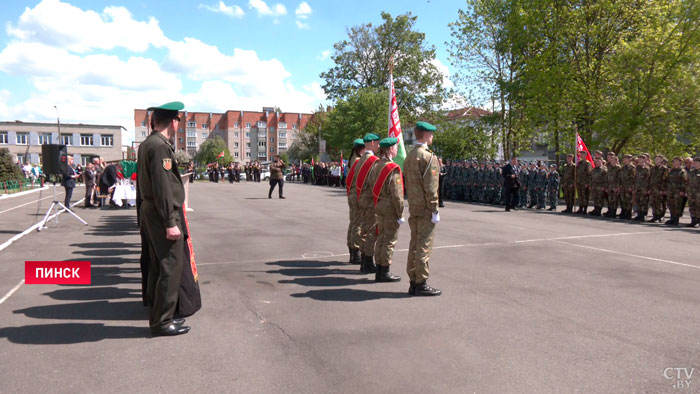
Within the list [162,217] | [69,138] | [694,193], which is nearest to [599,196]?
[694,193]

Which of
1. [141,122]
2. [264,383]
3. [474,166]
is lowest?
[264,383]

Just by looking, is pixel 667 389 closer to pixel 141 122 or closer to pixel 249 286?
pixel 249 286

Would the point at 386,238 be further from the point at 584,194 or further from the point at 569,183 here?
the point at 569,183

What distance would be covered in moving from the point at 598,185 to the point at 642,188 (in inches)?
63.4

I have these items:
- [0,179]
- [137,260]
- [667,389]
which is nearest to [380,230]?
[667,389]

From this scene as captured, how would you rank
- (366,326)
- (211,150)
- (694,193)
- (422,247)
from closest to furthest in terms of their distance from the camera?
(366,326) → (422,247) → (694,193) → (211,150)

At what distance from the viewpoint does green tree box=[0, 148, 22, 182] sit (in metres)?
30.0

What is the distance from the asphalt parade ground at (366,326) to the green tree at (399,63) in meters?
43.1

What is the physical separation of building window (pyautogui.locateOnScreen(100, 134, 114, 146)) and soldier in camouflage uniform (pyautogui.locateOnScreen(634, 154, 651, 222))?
7998 centimetres

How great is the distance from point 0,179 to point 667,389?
116 ft

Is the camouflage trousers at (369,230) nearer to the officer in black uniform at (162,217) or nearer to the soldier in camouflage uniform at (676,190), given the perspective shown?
the officer in black uniform at (162,217)

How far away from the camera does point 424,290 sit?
5.90 metres

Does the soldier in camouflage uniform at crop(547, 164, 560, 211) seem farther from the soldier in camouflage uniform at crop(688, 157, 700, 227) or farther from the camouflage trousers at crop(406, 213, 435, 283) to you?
the camouflage trousers at crop(406, 213, 435, 283)

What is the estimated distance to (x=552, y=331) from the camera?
468 centimetres
